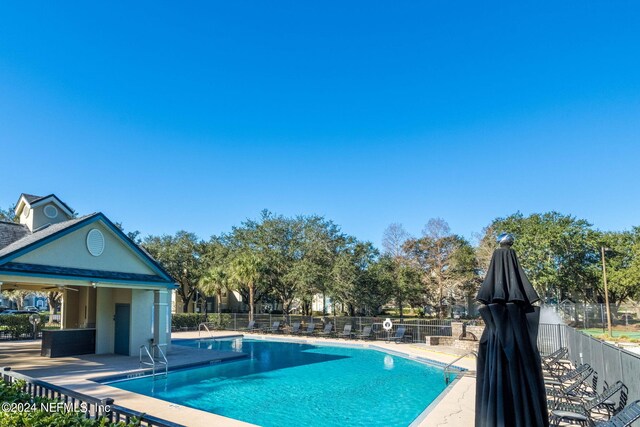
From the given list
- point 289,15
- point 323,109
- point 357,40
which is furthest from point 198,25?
point 323,109

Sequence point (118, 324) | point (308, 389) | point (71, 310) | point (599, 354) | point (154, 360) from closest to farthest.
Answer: point (599, 354)
point (308, 389)
point (154, 360)
point (118, 324)
point (71, 310)

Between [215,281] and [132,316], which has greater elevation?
[215,281]

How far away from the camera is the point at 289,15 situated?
1834 cm

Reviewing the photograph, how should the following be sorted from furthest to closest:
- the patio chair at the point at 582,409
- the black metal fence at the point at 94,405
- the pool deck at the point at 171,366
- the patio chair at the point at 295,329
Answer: the patio chair at the point at 295,329
the pool deck at the point at 171,366
the patio chair at the point at 582,409
the black metal fence at the point at 94,405

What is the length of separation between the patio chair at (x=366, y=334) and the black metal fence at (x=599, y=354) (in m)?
8.68

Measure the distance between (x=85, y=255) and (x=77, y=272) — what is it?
81 cm

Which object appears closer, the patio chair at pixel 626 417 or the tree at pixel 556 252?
the patio chair at pixel 626 417

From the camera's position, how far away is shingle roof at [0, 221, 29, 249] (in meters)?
14.2

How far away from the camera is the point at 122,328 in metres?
16.2

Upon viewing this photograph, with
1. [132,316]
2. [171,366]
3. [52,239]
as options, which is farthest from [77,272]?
[171,366]

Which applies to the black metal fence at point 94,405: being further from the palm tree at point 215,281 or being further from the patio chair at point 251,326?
the palm tree at point 215,281

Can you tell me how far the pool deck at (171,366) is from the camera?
8.28 meters

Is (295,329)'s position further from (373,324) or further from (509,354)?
(509,354)

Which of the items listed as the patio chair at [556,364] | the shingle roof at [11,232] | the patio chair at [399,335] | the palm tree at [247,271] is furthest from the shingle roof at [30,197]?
the patio chair at [556,364]
